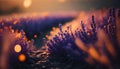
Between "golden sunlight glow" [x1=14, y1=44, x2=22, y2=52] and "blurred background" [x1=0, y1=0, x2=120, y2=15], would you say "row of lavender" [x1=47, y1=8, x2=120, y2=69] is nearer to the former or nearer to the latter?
"golden sunlight glow" [x1=14, y1=44, x2=22, y2=52]

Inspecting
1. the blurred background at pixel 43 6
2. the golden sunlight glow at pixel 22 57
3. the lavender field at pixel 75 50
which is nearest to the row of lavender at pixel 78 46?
the lavender field at pixel 75 50

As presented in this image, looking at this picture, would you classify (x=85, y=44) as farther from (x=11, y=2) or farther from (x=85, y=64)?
(x=11, y=2)

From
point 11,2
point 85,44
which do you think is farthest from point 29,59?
point 11,2

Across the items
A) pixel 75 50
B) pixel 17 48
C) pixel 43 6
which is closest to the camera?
pixel 75 50

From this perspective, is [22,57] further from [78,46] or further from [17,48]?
A: [78,46]

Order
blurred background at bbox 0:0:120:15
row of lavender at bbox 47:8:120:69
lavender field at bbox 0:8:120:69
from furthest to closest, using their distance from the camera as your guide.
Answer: blurred background at bbox 0:0:120:15
row of lavender at bbox 47:8:120:69
lavender field at bbox 0:8:120:69

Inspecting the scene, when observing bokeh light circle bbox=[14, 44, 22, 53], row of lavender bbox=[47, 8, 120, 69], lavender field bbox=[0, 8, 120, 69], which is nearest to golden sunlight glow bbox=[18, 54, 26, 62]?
lavender field bbox=[0, 8, 120, 69]

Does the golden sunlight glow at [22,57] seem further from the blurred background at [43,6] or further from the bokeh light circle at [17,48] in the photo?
the blurred background at [43,6]

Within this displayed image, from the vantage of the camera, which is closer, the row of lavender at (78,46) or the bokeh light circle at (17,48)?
the row of lavender at (78,46)

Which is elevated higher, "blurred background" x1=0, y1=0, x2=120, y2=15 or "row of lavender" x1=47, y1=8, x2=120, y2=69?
"blurred background" x1=0, y1=0, x2=120, y2=15

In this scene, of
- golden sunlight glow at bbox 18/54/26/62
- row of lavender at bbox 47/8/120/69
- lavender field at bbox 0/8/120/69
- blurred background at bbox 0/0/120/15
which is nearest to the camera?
lavender field at bbox 0/8/120/69

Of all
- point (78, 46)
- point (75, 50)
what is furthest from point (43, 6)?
point (75, 50)
